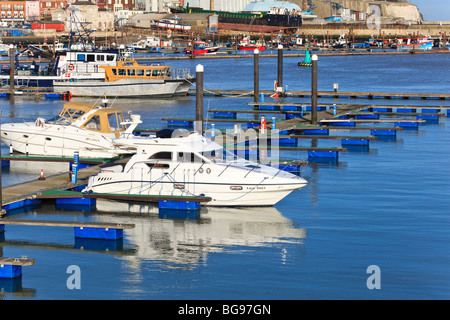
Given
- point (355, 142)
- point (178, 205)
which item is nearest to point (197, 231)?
point (178, 205)

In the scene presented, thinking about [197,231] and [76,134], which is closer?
[197,231]

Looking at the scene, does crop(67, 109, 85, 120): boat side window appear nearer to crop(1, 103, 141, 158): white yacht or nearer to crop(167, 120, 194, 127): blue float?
crop(1, 103, 141, 158): white yacht

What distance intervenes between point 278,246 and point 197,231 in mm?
2620

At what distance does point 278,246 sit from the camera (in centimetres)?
2188

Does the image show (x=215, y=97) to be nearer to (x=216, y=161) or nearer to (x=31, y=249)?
(x=216, y=161)

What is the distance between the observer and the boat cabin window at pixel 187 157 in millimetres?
25105

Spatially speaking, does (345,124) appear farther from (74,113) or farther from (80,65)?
(80,65)

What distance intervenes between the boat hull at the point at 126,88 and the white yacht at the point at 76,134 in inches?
1048

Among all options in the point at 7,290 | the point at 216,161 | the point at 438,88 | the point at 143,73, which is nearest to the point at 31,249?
the point at 7,290

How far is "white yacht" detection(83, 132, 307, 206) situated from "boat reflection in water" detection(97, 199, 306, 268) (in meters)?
0.57

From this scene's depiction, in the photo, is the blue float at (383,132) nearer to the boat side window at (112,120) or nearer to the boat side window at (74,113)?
the boat side window at (112,120)

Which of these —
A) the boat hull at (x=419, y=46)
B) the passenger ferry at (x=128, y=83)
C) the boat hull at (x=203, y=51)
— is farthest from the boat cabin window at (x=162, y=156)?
the boat hull at (x=419, y=46)

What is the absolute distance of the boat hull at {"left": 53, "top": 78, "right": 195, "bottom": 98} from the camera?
60.5 meters
